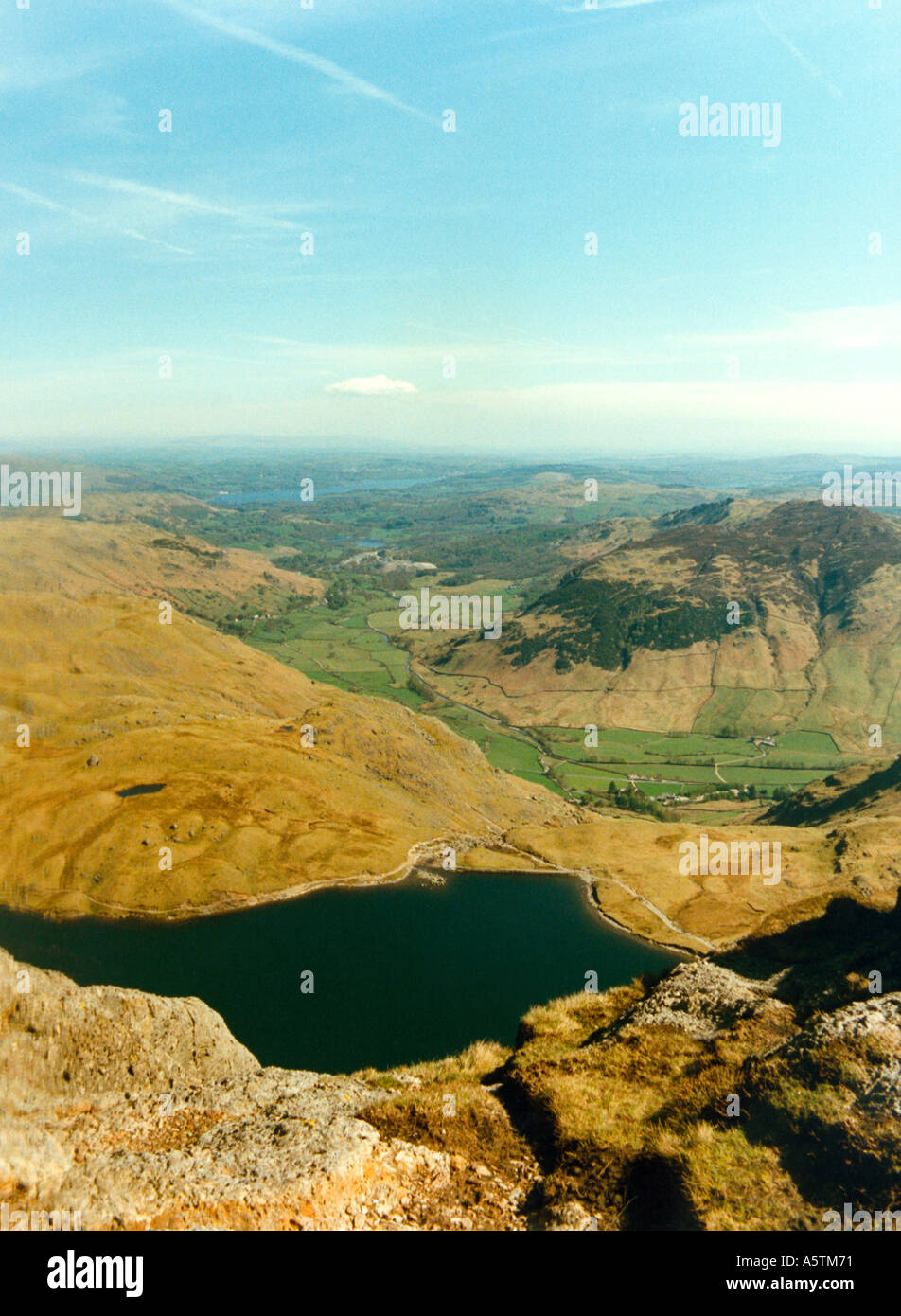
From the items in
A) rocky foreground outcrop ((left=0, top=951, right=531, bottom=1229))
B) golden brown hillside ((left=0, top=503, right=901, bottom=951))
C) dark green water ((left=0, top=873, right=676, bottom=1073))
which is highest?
rocky foreground outcrop ((left=0, top=951, right=531, bottom=1229))

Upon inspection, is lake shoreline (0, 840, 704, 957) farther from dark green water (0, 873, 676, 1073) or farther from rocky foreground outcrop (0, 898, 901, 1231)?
rocky foreground outcrop (0, 898, 901, 1231)

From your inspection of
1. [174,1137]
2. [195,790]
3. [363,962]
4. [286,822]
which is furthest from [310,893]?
[174,1137]

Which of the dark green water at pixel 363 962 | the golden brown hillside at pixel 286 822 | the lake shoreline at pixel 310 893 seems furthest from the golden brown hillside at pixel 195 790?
the dark green water at pixel 363 962

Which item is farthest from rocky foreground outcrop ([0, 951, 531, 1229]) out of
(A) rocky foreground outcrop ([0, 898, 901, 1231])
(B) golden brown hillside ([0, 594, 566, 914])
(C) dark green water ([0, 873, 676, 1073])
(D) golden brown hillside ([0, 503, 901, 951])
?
(B) golden brown hillside ([0, 594, 566, 914])

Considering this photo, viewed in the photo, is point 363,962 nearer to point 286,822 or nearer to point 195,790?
point 286,822

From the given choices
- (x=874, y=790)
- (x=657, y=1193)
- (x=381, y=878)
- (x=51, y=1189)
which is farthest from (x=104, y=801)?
(x=874, y=790)
